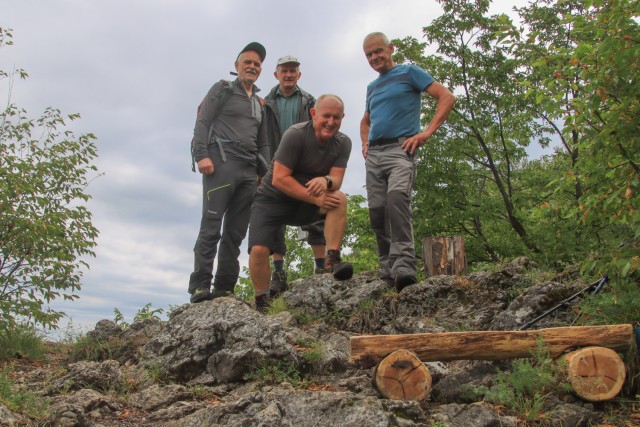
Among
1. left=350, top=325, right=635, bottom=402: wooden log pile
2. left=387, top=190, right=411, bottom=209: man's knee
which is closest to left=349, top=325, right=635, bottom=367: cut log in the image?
left=350, top=325, right=635, bottom=402: wooden log pile

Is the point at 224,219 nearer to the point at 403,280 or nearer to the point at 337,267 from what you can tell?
the point at 337,267

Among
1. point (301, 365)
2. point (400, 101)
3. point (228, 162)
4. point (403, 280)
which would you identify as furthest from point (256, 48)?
point (301, 365)

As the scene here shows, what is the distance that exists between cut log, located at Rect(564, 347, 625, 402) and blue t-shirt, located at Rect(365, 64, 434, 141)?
3.32 meters

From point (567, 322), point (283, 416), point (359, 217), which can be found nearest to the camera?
point (283, 416)

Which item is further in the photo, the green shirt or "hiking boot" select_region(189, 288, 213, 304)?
the green shirt

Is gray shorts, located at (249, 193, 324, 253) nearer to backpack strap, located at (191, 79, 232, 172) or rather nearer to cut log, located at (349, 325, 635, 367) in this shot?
backpack strap, located at (191, 79, 232, 172)

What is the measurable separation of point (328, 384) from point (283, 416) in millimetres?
1270

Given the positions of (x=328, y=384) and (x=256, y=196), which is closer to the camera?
(x=328, y=384)

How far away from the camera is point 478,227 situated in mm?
17219

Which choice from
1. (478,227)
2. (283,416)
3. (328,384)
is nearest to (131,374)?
(328,384)

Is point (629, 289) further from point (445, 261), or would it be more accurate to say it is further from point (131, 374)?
point (131, 374)

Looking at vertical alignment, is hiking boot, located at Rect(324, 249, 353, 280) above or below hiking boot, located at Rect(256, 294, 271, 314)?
above

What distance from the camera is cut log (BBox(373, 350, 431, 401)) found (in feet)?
14.5

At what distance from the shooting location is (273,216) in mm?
7199
